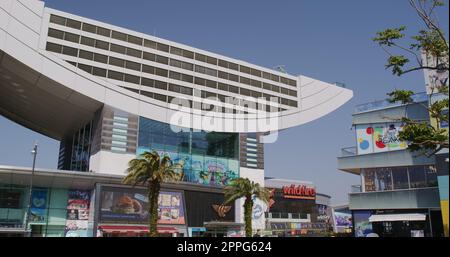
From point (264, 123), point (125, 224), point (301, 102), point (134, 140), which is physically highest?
point (301, 102)

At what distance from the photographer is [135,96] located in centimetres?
6341

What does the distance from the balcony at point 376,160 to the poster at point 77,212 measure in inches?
1351

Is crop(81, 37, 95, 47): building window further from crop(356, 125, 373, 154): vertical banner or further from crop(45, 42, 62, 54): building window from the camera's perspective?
crop(356, 125, 373, 154): vertical banner

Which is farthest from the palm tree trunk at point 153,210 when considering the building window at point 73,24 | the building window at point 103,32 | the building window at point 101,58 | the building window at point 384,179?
the building window at point 73,24

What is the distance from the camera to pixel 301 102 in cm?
8169

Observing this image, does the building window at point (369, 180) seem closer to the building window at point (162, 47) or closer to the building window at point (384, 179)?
the building window at point (384, 179)

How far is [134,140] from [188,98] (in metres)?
12.4

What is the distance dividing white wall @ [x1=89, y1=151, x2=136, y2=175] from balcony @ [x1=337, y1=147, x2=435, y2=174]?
3009 centimetres

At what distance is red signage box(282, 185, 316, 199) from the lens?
268 ft

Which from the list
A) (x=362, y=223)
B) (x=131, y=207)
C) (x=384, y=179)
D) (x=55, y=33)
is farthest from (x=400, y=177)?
(x=55, y=33)

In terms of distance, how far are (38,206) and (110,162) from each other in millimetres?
10775
